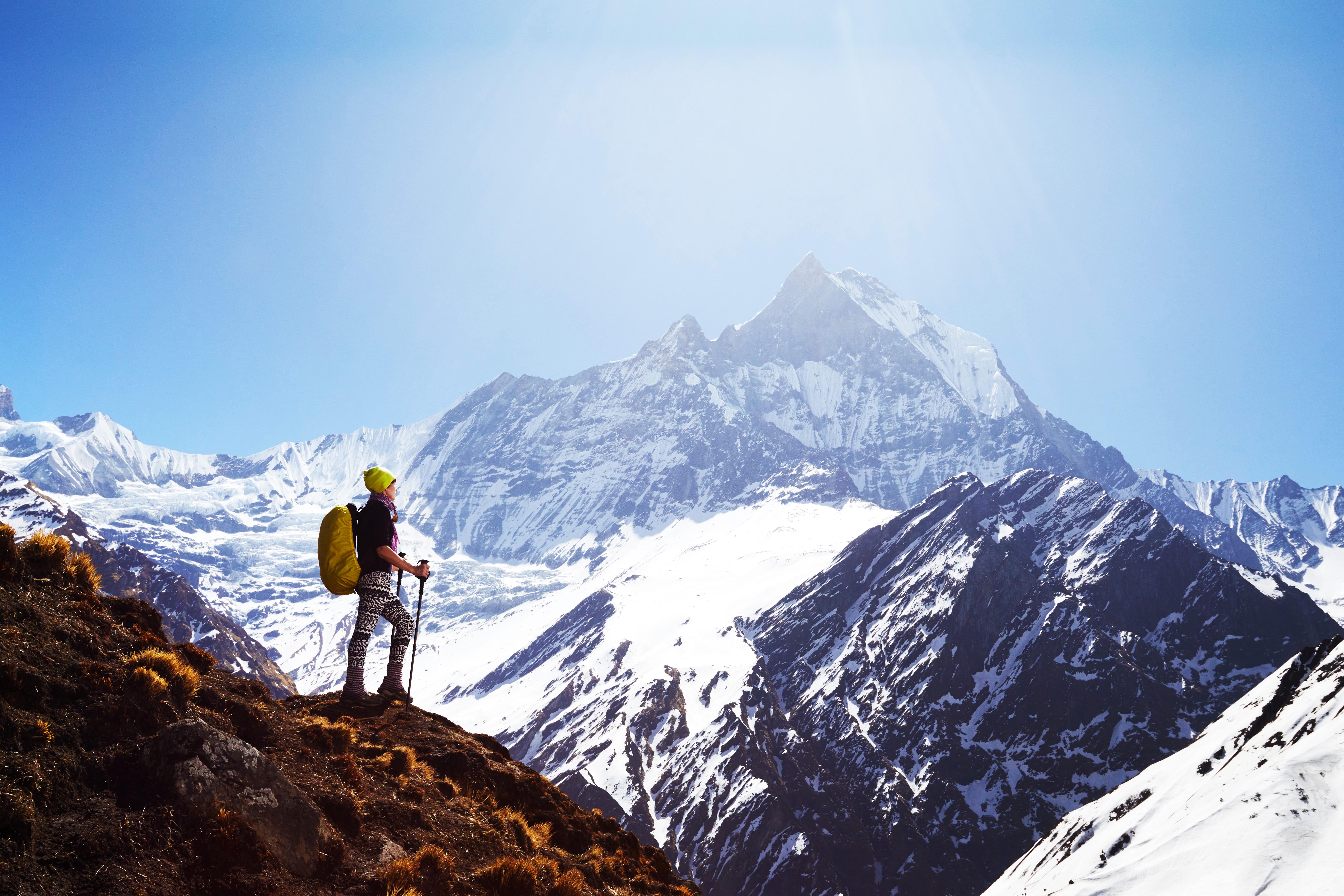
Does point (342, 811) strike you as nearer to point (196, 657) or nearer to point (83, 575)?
point (196, 657)

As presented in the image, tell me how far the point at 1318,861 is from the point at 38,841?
2056 centimetres

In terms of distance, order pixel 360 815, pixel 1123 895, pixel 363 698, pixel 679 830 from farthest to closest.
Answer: pixel 679 830 → pixel 1123 895 → pixel 363 698 → pixel 360 815

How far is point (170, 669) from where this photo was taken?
9.77 meters

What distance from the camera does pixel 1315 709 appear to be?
24.2 meters

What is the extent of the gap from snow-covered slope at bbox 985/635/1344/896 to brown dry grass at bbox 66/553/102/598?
71.9 ft

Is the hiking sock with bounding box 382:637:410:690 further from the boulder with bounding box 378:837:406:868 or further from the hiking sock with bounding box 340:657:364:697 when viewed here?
the boulder with bounding box 378:837:406:868

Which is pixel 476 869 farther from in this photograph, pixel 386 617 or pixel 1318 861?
pixel 1318 861

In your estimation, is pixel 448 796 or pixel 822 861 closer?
pixel 448 796

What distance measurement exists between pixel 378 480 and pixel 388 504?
508mm

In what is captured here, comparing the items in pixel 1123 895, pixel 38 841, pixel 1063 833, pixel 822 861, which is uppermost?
pixel 38 841

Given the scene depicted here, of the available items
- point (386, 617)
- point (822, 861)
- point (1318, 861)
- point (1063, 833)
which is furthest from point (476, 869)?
point (822, 861)

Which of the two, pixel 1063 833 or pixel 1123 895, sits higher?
pixel 1123 895

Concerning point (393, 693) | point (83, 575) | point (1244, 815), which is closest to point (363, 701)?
point (393, 693)

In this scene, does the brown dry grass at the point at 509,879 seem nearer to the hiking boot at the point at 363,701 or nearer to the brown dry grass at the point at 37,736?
the brown dry grass at the point at 37,736
